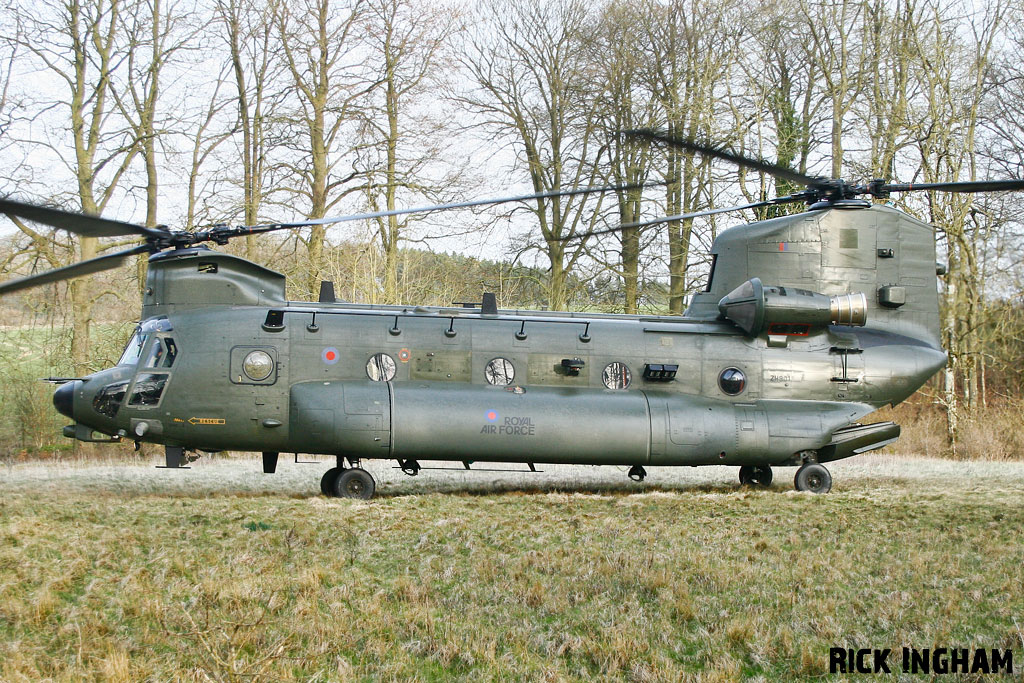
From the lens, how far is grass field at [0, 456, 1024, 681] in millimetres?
5609

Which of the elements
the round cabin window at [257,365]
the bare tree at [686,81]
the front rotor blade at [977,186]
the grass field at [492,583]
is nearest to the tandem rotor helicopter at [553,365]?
the round cabin window at [257,365]

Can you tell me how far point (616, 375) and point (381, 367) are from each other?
3.73 metres

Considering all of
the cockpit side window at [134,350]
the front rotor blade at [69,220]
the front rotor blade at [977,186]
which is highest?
the front rotor blade at [977,186]

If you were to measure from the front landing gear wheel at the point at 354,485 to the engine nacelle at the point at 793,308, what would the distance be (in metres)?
6.55

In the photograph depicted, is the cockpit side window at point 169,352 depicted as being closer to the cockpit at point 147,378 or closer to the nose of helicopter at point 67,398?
the cockpit at point 147,378

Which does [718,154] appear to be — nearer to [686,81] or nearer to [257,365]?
[257,365]

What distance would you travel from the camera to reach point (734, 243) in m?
14.6

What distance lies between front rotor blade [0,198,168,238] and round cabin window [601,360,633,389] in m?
7.10

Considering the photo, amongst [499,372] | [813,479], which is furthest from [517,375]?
[813,479]

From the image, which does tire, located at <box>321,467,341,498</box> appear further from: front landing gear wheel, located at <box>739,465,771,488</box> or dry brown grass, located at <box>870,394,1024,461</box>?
dry brown grass, located at <box>870,394,1024,461</box>

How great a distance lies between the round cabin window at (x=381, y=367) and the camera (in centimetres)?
1300

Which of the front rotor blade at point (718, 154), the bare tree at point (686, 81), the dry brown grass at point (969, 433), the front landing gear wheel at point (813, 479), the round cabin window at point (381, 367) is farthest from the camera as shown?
the bare tree at point (686, 81)

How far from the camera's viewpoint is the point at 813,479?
45.6ft

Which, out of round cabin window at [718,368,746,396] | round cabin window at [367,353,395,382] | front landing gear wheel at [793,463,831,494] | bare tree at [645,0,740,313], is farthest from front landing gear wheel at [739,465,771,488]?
bare tree at [645,0,740,313]
